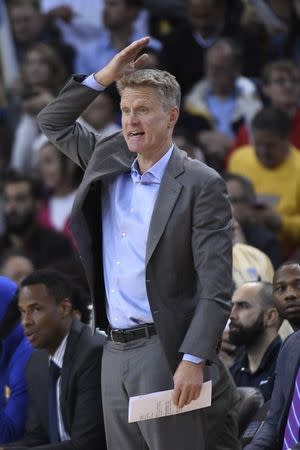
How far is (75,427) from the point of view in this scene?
584cm

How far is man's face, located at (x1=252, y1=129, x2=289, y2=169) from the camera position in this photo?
9.07m

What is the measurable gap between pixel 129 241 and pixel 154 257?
0.52 feet

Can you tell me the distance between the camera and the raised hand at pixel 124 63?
4.69m

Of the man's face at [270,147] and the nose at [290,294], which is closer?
the nose at [290,294]

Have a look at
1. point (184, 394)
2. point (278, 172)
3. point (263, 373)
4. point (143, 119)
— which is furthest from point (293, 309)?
point (278, 172)

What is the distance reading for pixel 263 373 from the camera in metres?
6.28

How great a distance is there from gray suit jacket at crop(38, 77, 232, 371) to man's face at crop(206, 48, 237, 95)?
5.33 metres

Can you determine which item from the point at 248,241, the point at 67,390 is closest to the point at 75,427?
the point at 67,390

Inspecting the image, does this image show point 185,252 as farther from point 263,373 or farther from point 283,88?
point 283,88

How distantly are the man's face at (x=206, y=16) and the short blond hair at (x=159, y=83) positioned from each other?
6109mm

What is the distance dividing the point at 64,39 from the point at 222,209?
718cm

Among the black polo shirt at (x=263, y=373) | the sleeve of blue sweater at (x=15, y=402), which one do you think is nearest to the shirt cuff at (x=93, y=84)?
the black polo shirt at (x=263, y=373)

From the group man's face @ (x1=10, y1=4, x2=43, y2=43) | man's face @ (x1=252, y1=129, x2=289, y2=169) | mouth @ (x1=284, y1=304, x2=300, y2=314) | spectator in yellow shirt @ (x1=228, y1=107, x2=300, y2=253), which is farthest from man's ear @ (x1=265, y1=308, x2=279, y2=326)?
man's face @ (x1=10, y1=4, x2=43, y2=43)

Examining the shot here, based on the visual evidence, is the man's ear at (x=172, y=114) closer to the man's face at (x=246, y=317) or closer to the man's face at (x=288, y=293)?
the man's face at (x=288, y=293)
